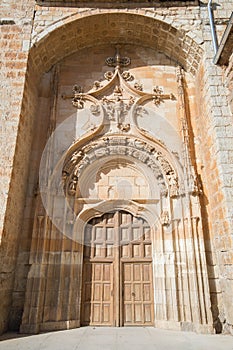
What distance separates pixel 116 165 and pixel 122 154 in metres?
0.28

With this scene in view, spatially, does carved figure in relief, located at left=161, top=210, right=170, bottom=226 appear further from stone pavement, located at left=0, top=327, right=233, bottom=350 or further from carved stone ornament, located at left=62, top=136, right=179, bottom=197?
stone pavement, located at left=0, top=327, right=233, bottom=350

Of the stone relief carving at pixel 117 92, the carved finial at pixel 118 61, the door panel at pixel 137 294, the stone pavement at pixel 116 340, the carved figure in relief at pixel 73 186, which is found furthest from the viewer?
the carved finial at pixel 118 61

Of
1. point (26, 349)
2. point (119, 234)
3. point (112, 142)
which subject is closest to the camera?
point (26, 349)

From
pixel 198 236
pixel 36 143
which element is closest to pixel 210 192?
pixel 198 236

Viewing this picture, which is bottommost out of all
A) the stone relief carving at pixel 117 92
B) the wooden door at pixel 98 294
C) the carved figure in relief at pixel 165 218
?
the wooden door at pixel 98 294

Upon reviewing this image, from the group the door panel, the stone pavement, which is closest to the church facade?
the door panel

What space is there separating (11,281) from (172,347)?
9.02 feet

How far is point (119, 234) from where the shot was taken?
5199 millimetres

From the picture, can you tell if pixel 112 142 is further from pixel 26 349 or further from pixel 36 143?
pixel 26 349

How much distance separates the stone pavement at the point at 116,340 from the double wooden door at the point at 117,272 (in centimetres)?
37

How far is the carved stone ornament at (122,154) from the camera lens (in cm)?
527

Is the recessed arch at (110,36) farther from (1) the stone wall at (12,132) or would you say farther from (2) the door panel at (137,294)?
(2) the door panel at (137,294)

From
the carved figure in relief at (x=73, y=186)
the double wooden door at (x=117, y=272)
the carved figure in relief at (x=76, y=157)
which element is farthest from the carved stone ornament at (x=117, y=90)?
the double wooden door at (x=117, y=272)

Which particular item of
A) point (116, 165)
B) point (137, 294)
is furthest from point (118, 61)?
point (137, 294)
